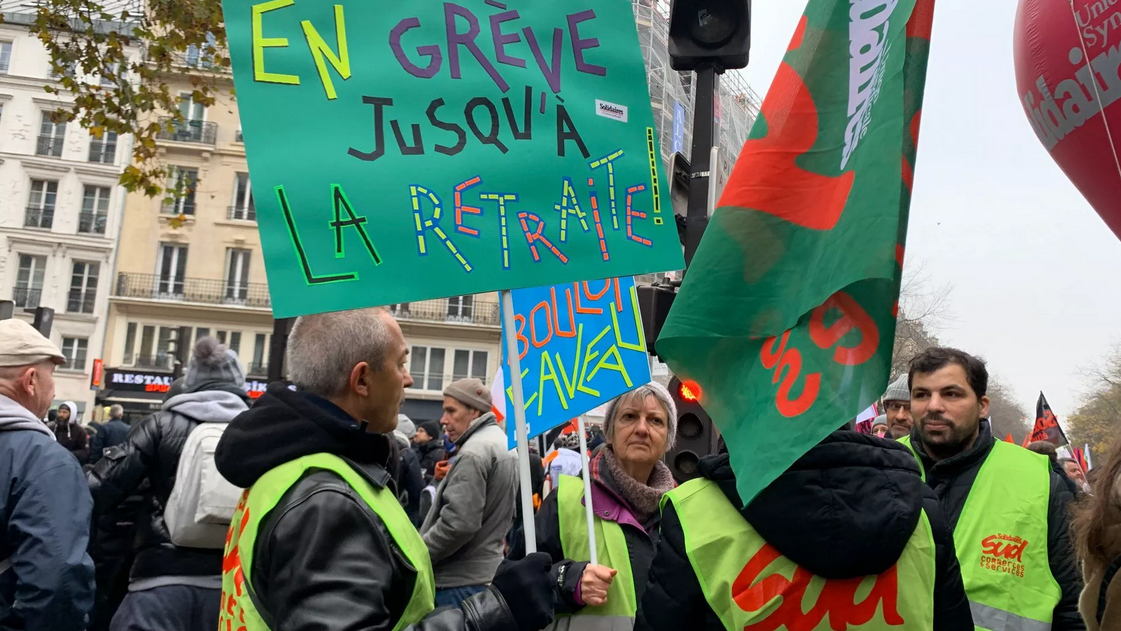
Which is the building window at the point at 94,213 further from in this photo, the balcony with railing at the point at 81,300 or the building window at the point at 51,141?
the balcony with railing at the point at 81,300

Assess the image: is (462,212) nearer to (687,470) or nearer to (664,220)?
(664,220)

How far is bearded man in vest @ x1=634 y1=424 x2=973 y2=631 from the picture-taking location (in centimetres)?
231

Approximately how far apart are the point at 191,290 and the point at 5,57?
40.7 ft

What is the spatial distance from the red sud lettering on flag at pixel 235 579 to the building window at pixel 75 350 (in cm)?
4047

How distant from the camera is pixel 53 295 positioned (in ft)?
131

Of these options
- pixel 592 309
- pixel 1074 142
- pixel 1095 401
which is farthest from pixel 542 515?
pixel 1095 401

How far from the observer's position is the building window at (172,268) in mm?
40750

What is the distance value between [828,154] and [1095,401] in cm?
5209

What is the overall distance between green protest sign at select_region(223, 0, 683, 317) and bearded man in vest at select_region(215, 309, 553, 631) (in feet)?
0.84

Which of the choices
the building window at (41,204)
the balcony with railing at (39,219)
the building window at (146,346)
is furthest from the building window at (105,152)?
the building window at (146,346)

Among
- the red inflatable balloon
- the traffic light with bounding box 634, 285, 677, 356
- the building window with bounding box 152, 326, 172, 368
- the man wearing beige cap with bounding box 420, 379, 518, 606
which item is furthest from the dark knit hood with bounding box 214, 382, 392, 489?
the building window with bounding box 152, 326, 172, 368

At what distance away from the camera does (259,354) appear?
4122 cm

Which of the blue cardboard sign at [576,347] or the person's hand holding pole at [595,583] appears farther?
the blue cardboard sign at [576,347]

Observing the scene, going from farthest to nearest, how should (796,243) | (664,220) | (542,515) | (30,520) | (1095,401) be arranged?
(1095,401) < (542,515) < (30,520) < (664,220) < (796,243)
